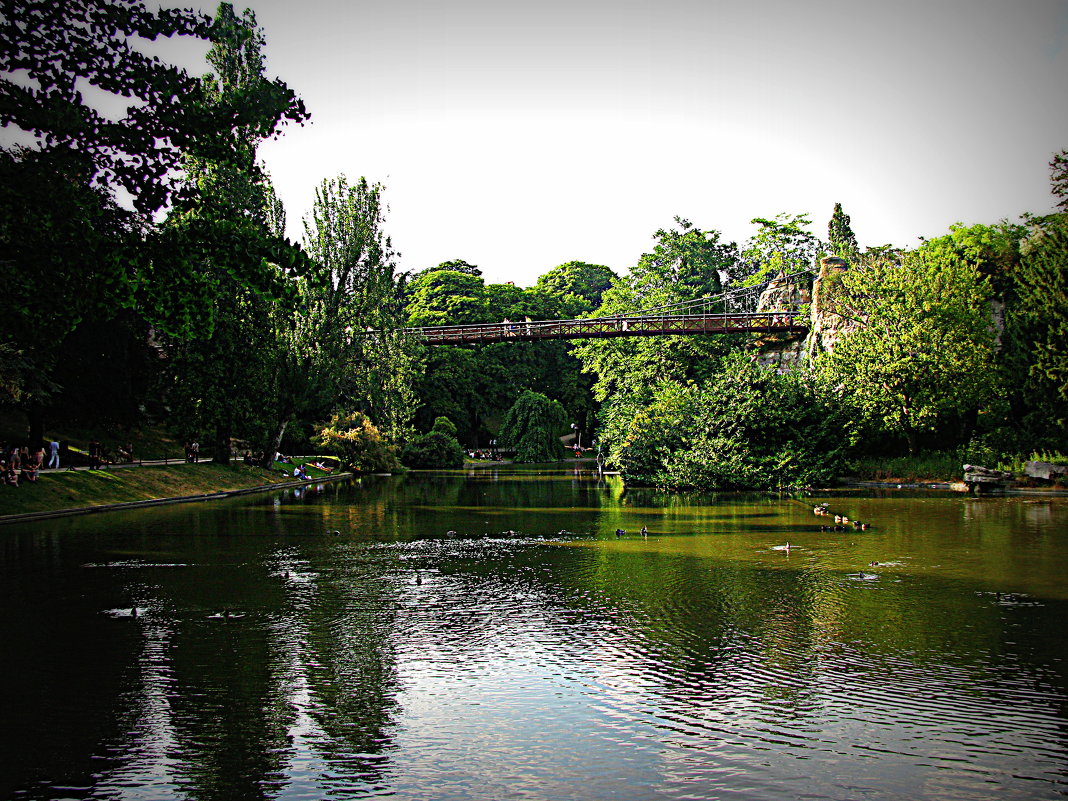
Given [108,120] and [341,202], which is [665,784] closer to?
[108,120]

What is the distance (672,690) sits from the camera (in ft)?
23.2

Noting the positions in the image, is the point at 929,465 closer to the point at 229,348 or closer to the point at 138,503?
the point at 229,348

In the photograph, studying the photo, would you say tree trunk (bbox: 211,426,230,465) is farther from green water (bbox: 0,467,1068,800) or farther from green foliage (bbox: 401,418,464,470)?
green foliage (bbox: 401,418,464,470)

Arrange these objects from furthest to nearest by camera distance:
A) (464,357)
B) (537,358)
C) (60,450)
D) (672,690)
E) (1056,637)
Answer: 1. (537,358)
2. (464,357)
3. (60,450)
4. (1056,637)
5. (672,690)

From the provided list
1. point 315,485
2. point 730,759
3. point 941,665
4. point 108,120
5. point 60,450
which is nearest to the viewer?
point 730,759

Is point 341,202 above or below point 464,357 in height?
above

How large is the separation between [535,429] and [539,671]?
2382 inches

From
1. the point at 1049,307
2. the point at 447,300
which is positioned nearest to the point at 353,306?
the point at 1049,307

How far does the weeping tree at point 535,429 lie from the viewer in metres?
68.2

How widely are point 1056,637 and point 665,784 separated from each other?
580 centimetres

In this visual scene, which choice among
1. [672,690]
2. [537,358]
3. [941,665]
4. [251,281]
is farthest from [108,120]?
[537,358]

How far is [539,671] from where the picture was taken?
7.75 m

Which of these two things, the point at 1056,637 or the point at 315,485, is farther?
the point at 315,485

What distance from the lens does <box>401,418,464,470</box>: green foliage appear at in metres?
58.9
